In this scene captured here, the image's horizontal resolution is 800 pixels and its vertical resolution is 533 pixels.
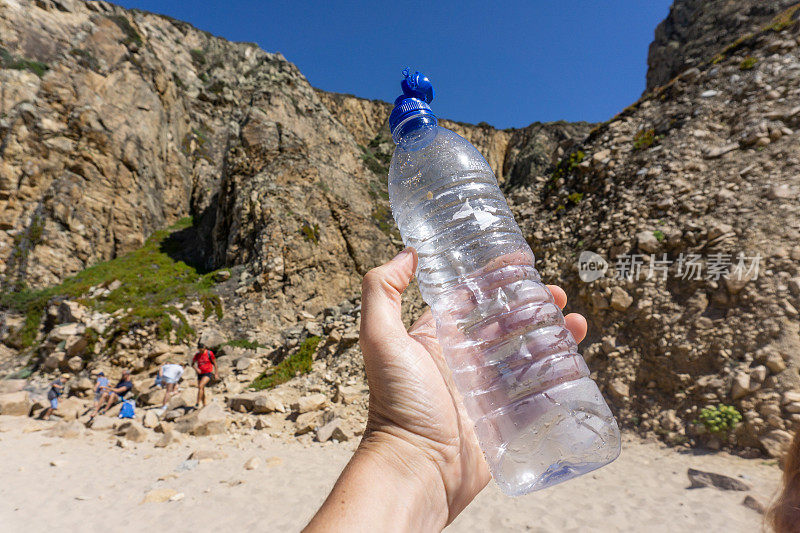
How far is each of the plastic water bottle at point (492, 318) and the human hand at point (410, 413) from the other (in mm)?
143

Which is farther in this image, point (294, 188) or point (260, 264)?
point (294, 188)

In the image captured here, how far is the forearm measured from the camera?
1.21 meters

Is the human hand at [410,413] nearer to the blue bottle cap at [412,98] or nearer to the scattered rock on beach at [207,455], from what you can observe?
the blue bottle cap at [412,98]

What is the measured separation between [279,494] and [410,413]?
11.3ft

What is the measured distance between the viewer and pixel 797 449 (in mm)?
1262

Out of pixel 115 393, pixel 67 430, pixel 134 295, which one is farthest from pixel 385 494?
pixel 134 295

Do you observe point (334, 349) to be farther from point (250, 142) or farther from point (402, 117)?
point (250, 142)

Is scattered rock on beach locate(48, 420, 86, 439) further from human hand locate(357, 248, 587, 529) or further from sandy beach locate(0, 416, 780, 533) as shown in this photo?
human hand locate(357, 248, 587, 529)

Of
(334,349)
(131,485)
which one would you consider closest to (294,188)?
(334,349)

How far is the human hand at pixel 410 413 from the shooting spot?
1534 millimetres

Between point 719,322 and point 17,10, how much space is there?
1066 inches

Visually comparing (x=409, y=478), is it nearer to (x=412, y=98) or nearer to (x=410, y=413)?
(x=410, y=413)

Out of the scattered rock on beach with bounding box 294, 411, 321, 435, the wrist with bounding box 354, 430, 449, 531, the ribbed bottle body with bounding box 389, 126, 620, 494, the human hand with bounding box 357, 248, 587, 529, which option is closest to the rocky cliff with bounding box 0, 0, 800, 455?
the scattered rock on beach with bounding box 294, 411, 321, 435

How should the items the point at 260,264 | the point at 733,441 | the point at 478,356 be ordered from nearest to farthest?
the point at 478,356, the point at 733,441, the point at 260,264
